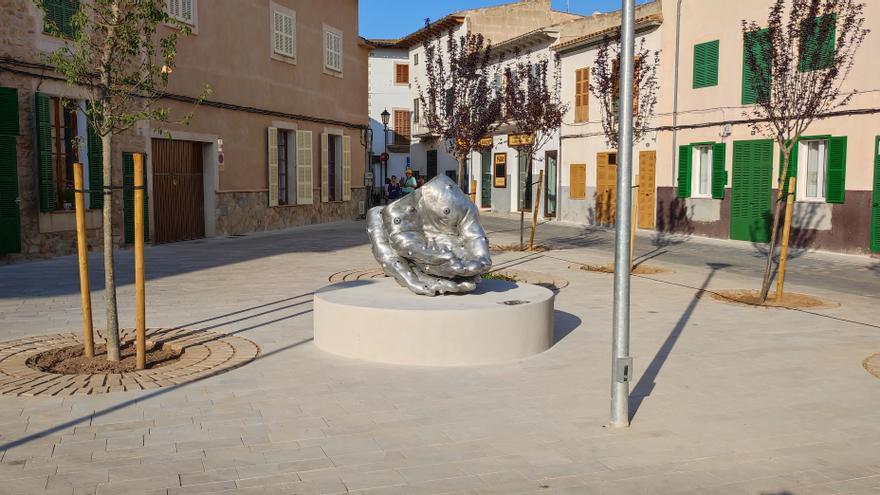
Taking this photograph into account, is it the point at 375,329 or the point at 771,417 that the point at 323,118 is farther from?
the point at 771,417

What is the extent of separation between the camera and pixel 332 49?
2522 centimetres

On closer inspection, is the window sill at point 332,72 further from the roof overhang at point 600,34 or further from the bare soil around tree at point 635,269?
the bare soil around tree at point 635,269

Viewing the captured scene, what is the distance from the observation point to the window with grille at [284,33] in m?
21.6

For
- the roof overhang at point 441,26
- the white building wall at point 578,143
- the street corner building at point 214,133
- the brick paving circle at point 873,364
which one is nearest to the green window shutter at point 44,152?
the street corner building at point 214,133

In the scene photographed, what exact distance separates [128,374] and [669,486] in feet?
14.1

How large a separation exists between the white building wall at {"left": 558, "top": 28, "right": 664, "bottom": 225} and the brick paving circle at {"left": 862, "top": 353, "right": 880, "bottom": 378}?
17.1 metres

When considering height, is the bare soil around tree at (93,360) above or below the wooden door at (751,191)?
below

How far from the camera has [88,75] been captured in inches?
276

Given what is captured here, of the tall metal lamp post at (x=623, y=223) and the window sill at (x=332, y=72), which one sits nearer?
the tall metal lamp post at (x=623, y=223)

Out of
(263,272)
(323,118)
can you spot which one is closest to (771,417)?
(263,272)

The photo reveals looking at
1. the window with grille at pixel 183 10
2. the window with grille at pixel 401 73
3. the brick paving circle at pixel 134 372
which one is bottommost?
the brick paving circle at pixel 134 372

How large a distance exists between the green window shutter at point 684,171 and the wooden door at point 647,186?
47.2 inches

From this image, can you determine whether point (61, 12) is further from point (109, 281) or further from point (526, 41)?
point (526, 41)

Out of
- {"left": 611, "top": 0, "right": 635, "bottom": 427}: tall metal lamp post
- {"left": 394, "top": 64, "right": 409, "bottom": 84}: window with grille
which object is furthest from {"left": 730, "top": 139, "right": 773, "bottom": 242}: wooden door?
{"left": 394, "top": 64, "right": 409, "bottom": 84}: window with grille
